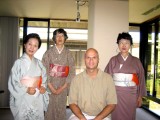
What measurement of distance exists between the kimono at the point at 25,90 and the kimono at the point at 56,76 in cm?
70

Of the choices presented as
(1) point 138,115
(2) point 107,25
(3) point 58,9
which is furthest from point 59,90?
(1) point 138,115

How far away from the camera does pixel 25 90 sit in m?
2.37

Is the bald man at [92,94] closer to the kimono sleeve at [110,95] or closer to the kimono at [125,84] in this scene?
the kimono sleeve at [110,95]

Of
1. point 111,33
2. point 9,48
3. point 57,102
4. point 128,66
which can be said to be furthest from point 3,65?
point 128,66

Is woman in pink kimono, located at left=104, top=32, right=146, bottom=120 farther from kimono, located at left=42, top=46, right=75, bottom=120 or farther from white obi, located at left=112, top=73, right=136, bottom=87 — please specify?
kimono, located at left=42, top=46, right=75, bottom=120

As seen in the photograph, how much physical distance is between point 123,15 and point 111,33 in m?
0.36

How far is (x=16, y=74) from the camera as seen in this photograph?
2.37 m

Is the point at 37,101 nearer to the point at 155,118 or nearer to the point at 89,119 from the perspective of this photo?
the point at 89,119

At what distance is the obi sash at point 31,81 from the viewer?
239cm

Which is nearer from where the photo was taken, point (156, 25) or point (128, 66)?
point (128, 66)

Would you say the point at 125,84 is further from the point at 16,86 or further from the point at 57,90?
the point at 16,86

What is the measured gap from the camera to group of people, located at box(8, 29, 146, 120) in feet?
7.18

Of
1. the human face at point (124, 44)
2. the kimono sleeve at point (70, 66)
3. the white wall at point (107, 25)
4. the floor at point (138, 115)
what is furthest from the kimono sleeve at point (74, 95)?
the floor at point (138, 115)

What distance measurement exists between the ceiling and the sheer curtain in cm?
32
